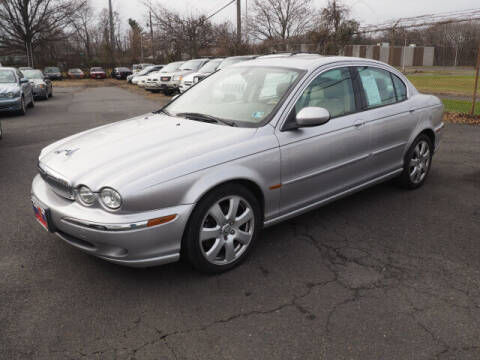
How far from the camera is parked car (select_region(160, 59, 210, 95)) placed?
18953 mm

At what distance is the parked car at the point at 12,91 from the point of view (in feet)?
39.2

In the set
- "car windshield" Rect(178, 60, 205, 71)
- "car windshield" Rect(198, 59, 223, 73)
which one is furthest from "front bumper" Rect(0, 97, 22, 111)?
"car windshield" Rect(178, 60, 205, 71)

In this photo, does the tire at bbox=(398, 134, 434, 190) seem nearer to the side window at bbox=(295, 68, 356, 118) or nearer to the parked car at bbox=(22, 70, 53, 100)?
the side window at bbox=(295, 68, 356, 118)

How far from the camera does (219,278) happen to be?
10.5ft

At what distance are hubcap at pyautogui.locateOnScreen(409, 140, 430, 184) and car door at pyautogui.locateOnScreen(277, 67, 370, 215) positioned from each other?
1.04 m

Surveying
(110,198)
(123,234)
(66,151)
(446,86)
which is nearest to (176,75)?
(446,86)

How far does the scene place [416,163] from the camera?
16.5 feet

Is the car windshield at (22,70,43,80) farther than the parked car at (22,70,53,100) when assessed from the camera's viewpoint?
Yes

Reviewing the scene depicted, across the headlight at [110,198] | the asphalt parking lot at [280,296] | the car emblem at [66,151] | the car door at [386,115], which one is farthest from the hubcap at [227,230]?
the car door at [386,115]

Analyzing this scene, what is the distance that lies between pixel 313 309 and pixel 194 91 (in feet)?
8.69

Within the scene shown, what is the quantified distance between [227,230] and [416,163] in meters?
2.93

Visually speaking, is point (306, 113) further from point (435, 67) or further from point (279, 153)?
point (435, 67)

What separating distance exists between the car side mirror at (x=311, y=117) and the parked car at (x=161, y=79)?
660 inches

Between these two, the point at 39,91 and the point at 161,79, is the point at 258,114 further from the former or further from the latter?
the point at 39,91
